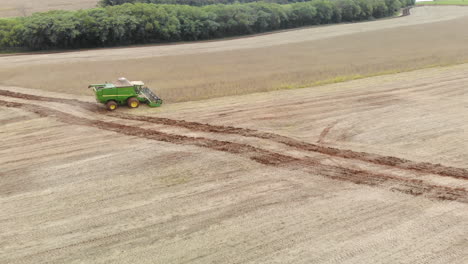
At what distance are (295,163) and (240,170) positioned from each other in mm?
1897

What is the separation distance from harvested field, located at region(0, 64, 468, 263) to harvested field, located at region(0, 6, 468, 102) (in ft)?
13.5

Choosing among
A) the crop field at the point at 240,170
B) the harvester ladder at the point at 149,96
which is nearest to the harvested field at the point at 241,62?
the crop field at the point at 240,170

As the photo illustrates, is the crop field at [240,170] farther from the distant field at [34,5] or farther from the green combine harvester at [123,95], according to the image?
the distant field at [34,5]

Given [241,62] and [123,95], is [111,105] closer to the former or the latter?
[123,95]

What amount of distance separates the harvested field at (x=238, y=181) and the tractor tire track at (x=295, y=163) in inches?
2.4

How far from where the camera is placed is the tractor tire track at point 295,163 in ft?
40.3

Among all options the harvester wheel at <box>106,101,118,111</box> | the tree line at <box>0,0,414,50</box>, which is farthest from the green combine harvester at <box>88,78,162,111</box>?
the tree line at <box>0,0,414,50</box>

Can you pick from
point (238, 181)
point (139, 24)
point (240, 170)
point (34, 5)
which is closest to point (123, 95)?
point (240, 170)

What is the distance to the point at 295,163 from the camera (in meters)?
14.1

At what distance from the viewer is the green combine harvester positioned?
18984 mm

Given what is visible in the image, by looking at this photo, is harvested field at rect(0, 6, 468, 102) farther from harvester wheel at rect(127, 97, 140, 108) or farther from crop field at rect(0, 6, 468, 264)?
harvester wheel at rect(127, 97, 140, 108)

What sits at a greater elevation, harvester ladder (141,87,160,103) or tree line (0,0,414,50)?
tree line (0,0,414,50)

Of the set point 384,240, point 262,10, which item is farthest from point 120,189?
point 262,10

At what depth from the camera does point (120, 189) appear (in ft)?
40.5
